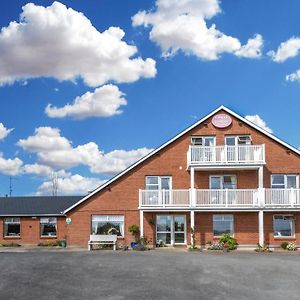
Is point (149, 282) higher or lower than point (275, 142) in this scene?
lower

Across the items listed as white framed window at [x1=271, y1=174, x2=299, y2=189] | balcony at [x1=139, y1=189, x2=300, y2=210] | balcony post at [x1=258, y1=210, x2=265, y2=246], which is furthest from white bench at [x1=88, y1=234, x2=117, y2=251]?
white framed window at [x1=271, y1=174, x2=299, y2=189]

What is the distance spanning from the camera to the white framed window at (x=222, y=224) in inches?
1211

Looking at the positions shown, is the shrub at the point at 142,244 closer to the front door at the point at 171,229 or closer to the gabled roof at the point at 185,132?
the front door at the point at 171,229

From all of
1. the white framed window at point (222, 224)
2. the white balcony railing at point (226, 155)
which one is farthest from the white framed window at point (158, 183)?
the white framed window at point (222, 224)

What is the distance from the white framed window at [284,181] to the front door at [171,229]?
618 centimetres

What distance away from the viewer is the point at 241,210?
29562mm

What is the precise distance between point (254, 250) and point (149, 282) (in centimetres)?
1491

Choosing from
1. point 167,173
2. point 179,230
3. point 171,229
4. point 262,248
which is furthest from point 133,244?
point 262,248

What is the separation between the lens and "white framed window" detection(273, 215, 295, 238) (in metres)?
30.7

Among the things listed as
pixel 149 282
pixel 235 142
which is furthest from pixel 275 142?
pixel 149 282

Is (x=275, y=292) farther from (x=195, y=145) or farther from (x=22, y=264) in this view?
(x=195, y=145)

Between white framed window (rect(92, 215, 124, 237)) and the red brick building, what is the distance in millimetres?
63

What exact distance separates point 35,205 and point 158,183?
11.7 metres

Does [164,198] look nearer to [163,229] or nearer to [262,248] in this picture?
[163,229]
